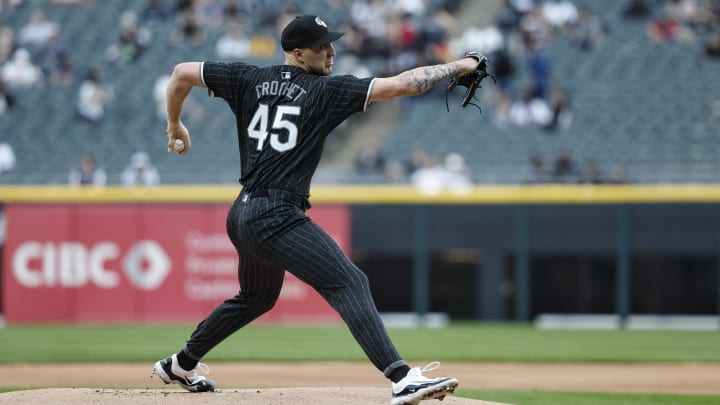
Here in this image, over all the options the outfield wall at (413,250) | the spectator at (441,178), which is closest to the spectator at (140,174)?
the outfield wall at (413,250)

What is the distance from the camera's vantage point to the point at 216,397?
18.3 feet

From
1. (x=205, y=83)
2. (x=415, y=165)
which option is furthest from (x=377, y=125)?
(x=205, y=83)

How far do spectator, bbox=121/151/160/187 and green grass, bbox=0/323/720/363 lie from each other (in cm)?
230

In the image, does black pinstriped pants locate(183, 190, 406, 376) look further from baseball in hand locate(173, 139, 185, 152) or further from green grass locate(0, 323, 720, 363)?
green grass locate(0, 323, 720, 363)

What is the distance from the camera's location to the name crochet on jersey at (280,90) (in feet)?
17.1

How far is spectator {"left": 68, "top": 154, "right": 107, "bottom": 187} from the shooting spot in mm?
17203

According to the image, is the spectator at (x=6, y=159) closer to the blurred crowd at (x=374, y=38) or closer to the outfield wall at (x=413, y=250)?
the blurred crowd at (x=374, y=38)

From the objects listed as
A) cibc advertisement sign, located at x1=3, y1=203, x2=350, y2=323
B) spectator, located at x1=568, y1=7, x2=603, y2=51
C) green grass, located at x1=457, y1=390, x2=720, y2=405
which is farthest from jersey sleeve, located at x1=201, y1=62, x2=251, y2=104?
spectator, located at x1=568, y1=7, x2=603, y2=51

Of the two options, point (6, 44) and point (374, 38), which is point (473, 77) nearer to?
point (374, 38)

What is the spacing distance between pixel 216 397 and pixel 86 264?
11.9m

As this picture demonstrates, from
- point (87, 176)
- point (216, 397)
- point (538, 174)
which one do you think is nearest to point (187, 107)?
point (87, 176)

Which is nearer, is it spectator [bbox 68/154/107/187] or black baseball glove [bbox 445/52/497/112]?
black baseball glove [bbox 445/52/497/112]

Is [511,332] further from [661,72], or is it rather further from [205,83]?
[205,83]

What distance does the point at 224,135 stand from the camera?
18.4 meters
